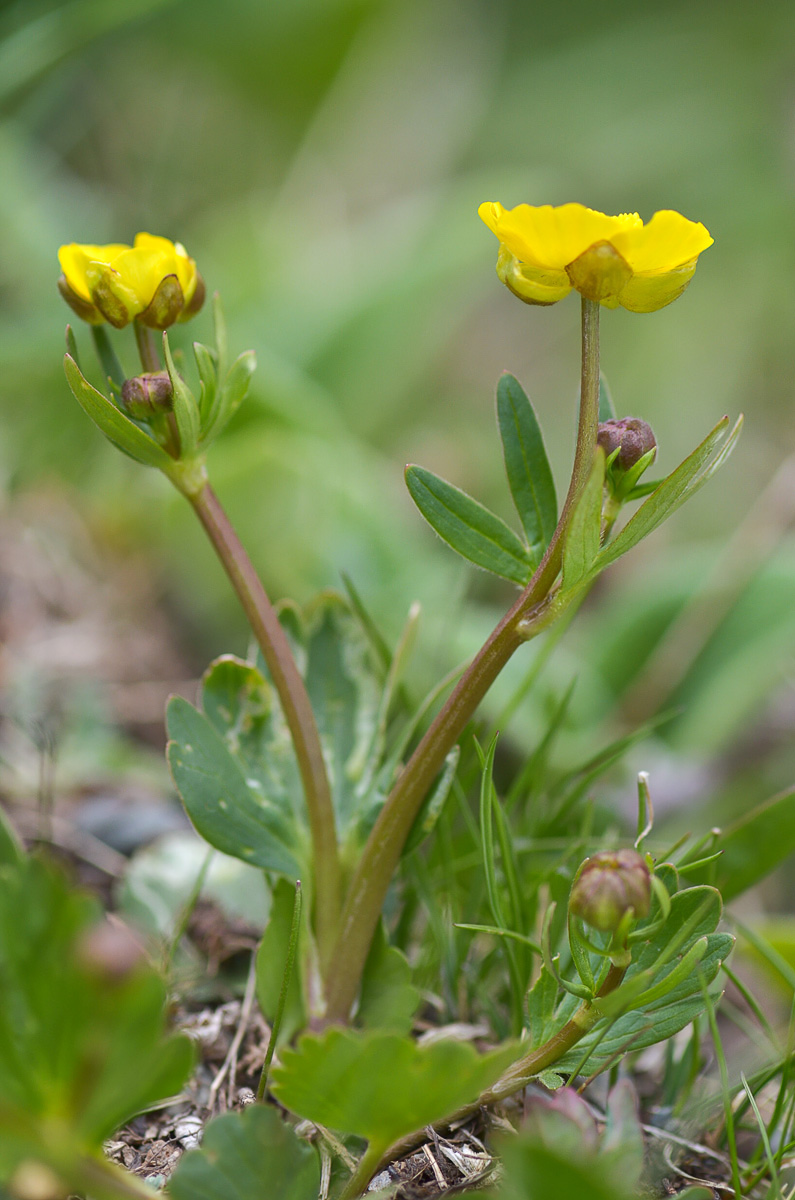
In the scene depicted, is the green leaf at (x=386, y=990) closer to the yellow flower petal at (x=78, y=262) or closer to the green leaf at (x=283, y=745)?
the green leaf at (x=283, y=745)

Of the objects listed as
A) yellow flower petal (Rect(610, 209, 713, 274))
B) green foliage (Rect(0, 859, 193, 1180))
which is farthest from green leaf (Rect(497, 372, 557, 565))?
green foliage (Rect(0, 859, 193, 1180))

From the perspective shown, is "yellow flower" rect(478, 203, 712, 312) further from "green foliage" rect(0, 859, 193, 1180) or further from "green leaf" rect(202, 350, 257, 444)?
"green foliage" rect(0, 859, 193, 1180)

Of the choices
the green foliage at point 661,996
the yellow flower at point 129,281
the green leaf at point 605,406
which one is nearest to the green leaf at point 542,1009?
the green foliage at point 661,996

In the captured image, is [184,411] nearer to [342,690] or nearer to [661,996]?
[342,690]

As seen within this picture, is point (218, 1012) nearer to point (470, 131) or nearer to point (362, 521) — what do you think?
point (362, 521)

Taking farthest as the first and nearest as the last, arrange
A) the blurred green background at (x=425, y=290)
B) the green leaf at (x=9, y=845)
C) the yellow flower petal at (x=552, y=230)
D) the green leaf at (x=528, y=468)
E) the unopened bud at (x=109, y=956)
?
the blurred green background at (x=425, y=290) → the green leaf at (x=9, y=845) → the green leaf at (x=528, y=468) → the yellow flower petal at (x=552, y=230) → the unopened bud at (x=109, y=956)

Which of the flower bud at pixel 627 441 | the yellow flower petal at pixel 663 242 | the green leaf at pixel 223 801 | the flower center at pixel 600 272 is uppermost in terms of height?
the yellow flower petal at pixel 663 242

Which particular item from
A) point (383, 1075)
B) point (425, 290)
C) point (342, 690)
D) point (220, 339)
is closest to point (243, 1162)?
point (383, 1075)
